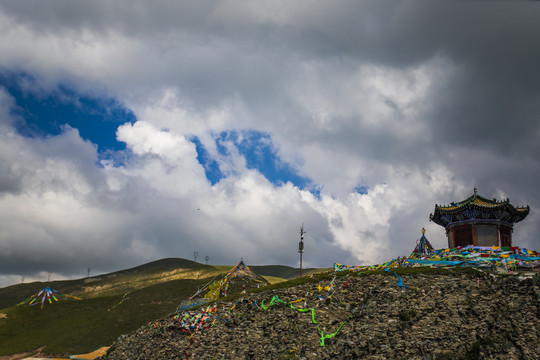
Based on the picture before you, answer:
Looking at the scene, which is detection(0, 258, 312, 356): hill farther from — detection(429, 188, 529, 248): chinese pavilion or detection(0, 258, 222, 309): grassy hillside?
detection(429, 188, 529, 248): chinese pavilion

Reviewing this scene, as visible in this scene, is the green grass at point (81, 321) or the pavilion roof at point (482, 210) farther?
the green grass at point (81, 321)

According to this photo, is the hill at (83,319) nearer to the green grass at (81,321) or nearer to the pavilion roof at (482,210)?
the green grass at (81,321)

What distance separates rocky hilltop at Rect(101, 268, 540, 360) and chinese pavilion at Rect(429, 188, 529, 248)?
20991 mm

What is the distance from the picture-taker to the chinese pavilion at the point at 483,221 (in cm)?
4906

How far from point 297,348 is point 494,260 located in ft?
63.4

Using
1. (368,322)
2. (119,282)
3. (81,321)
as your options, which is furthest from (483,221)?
(119,282)

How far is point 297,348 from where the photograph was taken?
94.3 ft

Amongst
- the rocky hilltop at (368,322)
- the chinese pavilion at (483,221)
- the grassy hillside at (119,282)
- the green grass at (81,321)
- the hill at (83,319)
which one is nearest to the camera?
the rocky hilltop at (368,322)

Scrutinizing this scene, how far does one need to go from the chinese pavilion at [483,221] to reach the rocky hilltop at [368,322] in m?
21.0

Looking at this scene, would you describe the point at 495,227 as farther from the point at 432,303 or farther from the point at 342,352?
the point at 342,352

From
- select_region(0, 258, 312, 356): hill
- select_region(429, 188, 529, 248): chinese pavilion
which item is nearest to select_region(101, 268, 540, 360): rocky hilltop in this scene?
select_region(429, 188, 529, 248): chinese pavilion

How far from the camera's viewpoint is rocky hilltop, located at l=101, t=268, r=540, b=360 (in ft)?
76.8

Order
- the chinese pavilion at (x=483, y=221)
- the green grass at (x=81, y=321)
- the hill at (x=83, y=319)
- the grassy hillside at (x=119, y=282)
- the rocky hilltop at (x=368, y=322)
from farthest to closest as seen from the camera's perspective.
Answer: the grassy hillside at (x=119, y=282) < the hill at (x=83, y=319) < the green grass at (x=81, y=321) < the chinese pavilion at (x=483, y=221) < the rocky hilltop at (x=368, y=322)

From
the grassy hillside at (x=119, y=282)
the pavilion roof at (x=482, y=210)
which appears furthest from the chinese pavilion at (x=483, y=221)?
the grassy hillside at (x=119, y=282)
